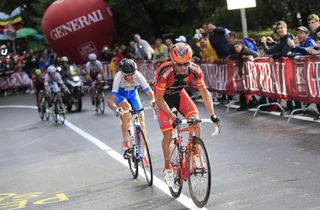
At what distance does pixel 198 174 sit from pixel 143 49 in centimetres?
1952

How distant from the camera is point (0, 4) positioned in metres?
44.3

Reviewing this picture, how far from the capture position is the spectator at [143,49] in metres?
26.6

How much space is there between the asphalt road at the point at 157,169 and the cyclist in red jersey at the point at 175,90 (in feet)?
2.76

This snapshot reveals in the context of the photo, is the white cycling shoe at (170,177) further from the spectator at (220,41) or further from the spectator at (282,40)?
the spectator at (220,41)

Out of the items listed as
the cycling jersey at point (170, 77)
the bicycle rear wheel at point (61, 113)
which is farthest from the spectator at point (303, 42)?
the bicycle rear wheel at point (61, 113)

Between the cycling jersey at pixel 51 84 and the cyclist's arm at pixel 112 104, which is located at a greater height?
the cyclist's arm at pixel 112 104

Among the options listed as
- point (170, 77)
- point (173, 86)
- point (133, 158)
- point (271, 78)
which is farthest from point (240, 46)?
point (170, 77)

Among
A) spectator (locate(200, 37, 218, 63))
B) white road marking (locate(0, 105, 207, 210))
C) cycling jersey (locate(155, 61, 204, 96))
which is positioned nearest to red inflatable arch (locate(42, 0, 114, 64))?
white road marking (locate(0, 105, 207, 210))

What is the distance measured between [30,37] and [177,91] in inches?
1731

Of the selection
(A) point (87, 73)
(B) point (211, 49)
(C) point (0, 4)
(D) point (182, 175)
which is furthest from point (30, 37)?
(D) point (182, 175)

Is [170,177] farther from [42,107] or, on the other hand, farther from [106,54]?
[106,54]

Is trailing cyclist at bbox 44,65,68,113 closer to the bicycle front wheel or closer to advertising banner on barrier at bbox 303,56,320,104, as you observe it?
the bicycle front wheel

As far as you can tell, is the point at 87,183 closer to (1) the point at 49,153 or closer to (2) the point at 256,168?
(2) the point at 256,168

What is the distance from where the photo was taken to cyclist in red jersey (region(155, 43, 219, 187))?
7.68 metres
